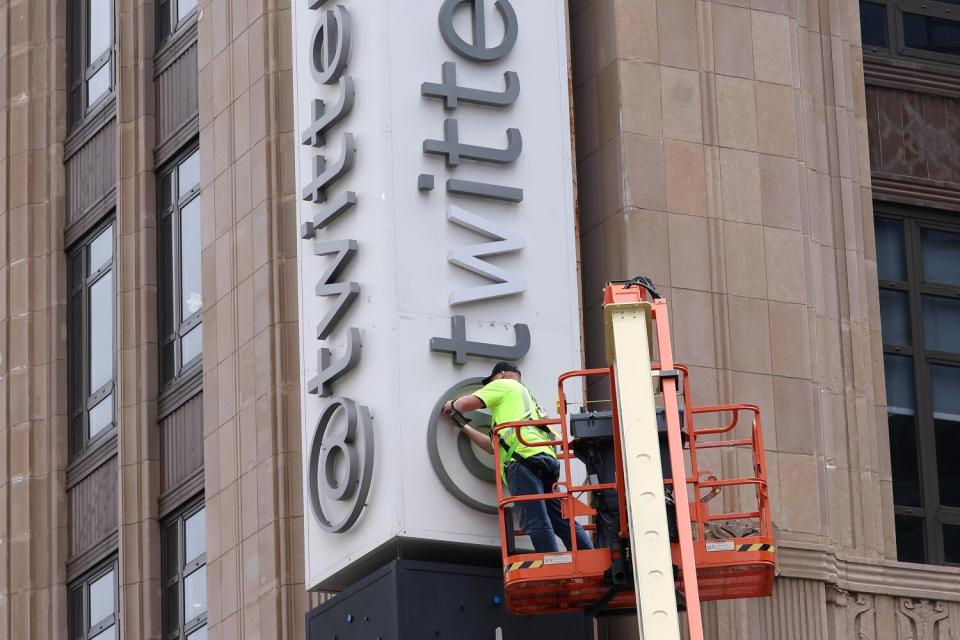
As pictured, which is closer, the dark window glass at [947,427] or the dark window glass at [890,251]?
the dark window glass at [947,427]

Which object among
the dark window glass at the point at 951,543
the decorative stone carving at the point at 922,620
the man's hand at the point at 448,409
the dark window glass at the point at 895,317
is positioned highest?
the dark window glass at the point at 895,317

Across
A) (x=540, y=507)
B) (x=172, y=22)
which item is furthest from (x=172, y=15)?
(x=540, y=507)

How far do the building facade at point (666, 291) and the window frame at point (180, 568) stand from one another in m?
0.04

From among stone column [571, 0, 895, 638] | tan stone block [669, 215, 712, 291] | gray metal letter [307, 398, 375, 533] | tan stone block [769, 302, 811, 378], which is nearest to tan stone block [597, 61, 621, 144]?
stone column [571, 0, 895, 638]

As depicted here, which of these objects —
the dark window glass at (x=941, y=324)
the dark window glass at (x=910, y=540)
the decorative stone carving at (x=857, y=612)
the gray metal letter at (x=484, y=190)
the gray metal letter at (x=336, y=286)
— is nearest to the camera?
the gray metal letter at (x=336, y=286)

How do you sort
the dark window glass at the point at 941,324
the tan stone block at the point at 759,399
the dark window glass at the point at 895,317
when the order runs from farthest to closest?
1. the dark window glass at the point at 941,324
2. the dark window glass at the point at 895,317
3. the tan stone block at the point at 759,399

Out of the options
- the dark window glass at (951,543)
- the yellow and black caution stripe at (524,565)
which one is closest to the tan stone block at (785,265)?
the dark window glass at (951,543)

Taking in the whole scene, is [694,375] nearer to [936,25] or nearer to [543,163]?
[543,163]

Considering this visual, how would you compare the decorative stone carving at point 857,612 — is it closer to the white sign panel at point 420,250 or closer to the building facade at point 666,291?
the building facade at point 666,291

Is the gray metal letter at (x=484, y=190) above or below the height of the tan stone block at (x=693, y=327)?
above

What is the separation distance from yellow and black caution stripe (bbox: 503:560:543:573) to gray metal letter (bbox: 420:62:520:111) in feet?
17.3

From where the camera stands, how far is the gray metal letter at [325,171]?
2670cm

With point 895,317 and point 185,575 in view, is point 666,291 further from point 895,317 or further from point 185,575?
point 185,575

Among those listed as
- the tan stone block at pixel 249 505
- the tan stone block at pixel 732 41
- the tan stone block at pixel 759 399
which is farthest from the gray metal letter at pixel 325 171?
the tan stone block at pixel 759 399
